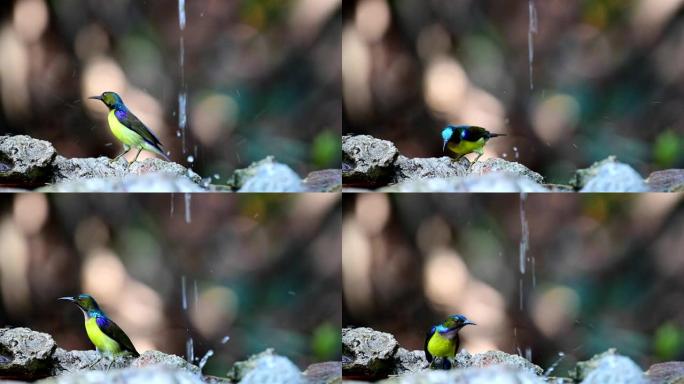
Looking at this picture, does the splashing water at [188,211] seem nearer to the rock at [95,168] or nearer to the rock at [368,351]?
the rock at [95,168]

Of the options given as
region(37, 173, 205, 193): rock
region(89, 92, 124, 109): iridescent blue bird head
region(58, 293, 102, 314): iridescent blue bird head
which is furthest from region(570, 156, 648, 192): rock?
region(58, 293, 102, 314): iridescent blue bird head

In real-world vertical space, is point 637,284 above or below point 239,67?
below

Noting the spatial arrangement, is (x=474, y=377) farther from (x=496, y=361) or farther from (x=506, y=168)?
(x=506, y=168)

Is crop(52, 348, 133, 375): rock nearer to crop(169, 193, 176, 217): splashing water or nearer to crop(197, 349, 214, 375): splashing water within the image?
crop(197, 349, 214, 375): splashing water

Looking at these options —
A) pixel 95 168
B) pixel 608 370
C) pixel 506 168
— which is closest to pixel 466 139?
pixel 506 168

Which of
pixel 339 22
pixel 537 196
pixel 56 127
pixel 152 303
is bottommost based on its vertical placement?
pixel 152 303

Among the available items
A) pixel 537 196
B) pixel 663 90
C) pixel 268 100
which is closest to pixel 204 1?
pixel 268 100

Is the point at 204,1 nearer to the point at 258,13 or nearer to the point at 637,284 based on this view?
the point at 258,13
